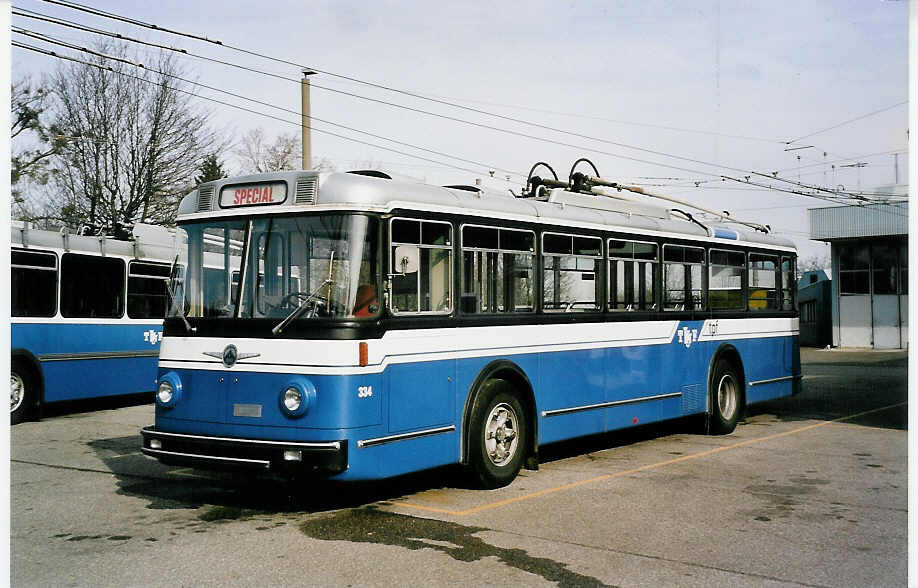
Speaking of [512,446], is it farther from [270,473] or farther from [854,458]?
[854,458]

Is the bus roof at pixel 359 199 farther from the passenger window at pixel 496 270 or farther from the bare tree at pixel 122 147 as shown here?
the bare tree at pixel 122 147

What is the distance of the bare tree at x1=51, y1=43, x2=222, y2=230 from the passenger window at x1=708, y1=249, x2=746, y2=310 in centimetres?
1852

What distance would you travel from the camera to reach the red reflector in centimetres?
844

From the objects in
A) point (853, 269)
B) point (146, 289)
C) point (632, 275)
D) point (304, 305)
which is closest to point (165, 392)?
point (304, 305)

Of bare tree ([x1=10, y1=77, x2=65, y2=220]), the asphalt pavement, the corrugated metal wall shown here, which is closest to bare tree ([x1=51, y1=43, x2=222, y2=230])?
bare tree ([x1=10, y1=77, x2=65, y2=220])

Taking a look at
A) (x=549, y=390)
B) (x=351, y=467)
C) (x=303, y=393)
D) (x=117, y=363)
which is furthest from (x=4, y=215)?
(x=117, y=363)

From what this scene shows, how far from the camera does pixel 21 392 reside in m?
15.6

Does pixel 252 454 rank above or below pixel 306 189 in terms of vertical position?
below

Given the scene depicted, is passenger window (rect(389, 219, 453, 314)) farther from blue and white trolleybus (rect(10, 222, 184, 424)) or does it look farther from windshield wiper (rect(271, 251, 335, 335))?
blue and white trolleybus (rect(10, 222, 184, 424))

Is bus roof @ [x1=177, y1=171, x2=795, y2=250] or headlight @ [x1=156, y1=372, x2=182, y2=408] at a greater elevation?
bus roof @ [x1=177, y1=171, x2=795, y2=250]

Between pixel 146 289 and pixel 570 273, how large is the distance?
9620mm

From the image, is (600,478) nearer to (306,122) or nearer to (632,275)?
(632,275)

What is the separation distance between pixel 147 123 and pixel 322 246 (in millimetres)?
25002

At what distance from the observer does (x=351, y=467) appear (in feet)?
27.4
